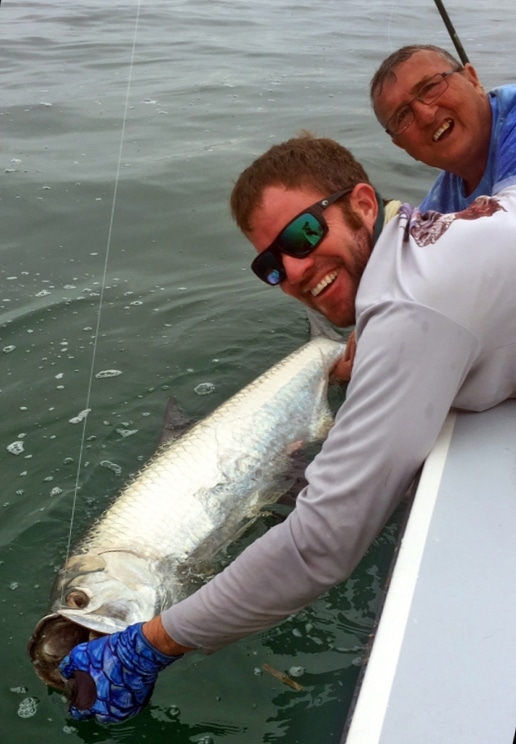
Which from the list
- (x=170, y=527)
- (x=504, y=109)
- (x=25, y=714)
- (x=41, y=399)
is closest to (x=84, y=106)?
(x=41, y=399)

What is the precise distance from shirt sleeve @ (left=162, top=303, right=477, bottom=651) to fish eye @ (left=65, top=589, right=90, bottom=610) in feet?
2.67

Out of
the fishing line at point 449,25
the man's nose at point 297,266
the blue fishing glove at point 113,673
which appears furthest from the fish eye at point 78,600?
the fishing line at point 449,25

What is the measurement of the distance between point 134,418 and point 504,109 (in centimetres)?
245

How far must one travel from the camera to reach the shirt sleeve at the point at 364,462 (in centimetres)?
200

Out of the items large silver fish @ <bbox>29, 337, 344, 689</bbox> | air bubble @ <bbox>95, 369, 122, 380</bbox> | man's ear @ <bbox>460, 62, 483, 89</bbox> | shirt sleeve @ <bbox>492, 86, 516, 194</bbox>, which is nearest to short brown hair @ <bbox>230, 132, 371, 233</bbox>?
shirt sleeve @ <bbox>492, 86, 516, 194</bbox>

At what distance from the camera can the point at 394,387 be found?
1.99m

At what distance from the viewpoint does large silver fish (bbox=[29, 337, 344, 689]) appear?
2.89 m

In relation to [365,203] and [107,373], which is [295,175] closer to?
[365,203]

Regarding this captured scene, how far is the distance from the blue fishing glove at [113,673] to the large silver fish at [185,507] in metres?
0.20

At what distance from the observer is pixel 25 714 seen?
2775mm

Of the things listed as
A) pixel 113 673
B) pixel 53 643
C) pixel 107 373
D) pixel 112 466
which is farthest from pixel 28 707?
pixel 107 373

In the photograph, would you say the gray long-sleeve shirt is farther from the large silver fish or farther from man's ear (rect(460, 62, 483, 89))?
man's ear (rect(460, 62, 483, 89))

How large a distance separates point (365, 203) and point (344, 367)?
1.71 m

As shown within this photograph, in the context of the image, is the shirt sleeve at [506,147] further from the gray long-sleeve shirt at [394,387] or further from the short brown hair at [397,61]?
the gray long-sleeve shirt at [394,387]
